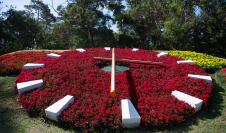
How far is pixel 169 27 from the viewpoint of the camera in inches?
656

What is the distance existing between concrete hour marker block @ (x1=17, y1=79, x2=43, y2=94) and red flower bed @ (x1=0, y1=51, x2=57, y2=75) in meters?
1.75

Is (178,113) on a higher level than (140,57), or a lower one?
lower

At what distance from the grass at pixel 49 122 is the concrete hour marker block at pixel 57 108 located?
0.14 m

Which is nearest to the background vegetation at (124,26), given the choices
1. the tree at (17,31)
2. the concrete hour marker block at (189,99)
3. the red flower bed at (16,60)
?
the tree at (17,31)

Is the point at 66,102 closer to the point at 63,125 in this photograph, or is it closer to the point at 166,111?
the point at 63,125

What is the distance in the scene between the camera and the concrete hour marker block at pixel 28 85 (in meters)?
6.52

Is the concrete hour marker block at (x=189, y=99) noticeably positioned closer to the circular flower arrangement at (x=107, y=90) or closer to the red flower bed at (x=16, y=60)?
the circular flower arrangement at (x=107, y=90)

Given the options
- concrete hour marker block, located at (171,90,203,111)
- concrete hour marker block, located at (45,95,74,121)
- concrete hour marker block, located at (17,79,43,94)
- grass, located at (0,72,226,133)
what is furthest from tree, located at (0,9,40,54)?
concrete hour marker block, located at (171,90,203,111)

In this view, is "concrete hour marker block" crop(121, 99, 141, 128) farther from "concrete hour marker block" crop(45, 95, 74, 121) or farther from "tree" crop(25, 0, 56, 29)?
"tree" crop(25, 0, 56, 29)

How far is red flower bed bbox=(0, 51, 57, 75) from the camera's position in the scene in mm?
8461

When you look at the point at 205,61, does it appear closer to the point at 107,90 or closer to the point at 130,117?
the point at 107,90

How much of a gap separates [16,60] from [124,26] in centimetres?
1269

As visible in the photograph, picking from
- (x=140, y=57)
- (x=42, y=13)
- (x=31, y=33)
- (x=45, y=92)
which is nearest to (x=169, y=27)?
(x=140, y=57)

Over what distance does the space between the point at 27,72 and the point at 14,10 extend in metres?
14.4
